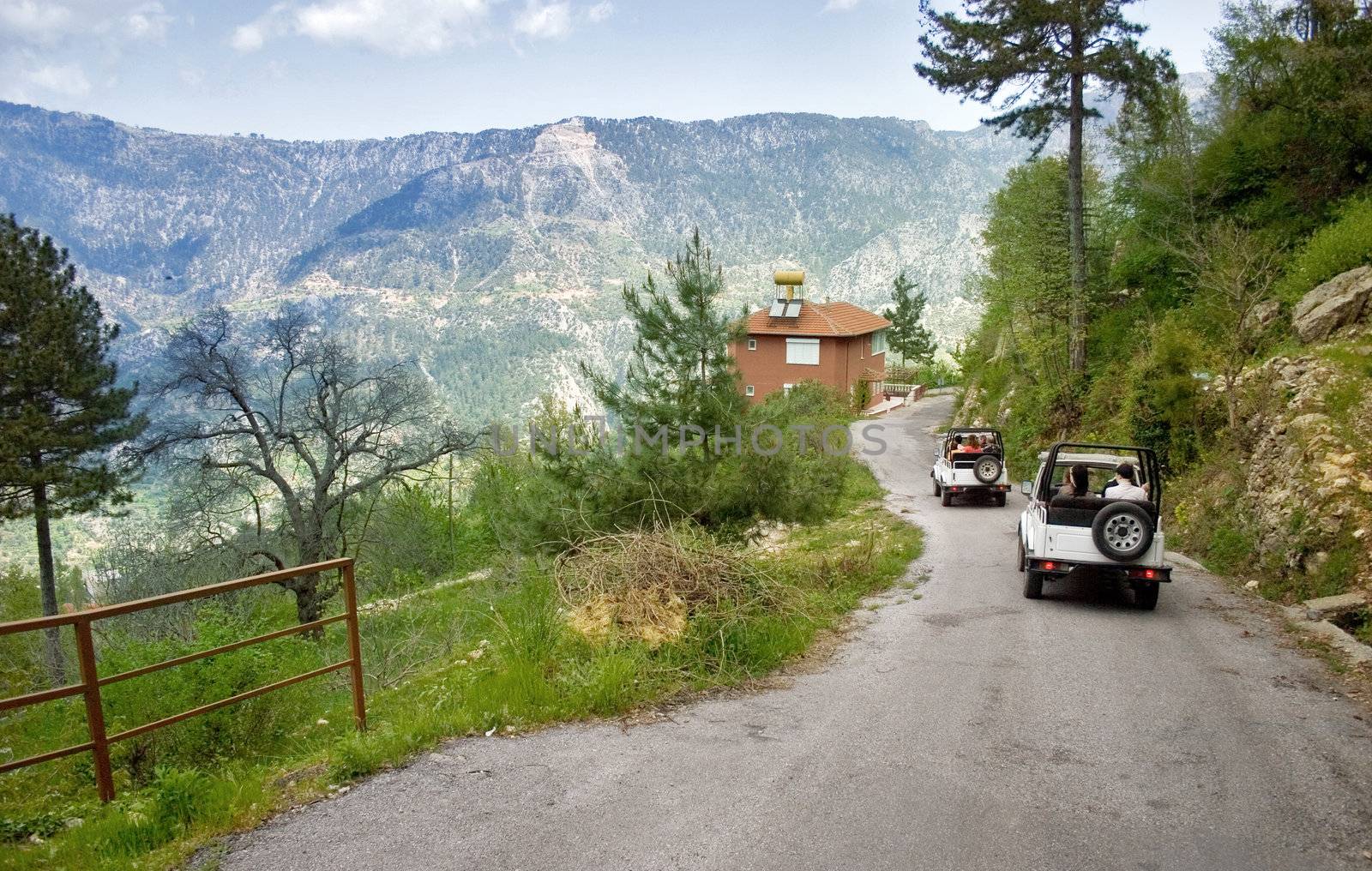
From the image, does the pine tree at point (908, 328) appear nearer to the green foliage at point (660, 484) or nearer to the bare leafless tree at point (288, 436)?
the bare leafless tree at point (288, 436)

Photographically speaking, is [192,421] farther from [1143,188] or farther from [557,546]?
[1143,188]

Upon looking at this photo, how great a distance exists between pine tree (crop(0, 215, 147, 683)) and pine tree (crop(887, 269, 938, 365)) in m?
57.7

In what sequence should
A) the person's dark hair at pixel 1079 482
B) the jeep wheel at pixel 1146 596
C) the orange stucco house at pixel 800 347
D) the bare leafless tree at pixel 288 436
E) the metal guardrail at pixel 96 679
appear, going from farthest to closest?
the orange stucco house at pixel 800 347
the bare leafless tree at pixel 288 436
the person's dark hair at pixel 1079 482
the jeep wheel at pixel 1146 596
the metal guardrail at pixel 96 679

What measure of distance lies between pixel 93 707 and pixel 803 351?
160 ft

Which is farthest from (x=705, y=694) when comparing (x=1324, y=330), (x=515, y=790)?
(x=1324, y=330)

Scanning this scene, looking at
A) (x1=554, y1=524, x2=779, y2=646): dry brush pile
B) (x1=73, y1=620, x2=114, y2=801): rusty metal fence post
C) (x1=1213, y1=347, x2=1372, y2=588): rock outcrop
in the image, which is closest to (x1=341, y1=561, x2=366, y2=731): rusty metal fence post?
(x1=73, y1=620, x2=114, y2=801): rusty metal fence post

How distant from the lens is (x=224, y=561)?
83.5ft

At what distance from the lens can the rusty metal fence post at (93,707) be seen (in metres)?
4.35

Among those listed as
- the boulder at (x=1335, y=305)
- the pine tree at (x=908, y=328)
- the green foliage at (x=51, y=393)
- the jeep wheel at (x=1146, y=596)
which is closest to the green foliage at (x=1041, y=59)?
the boulder at (x=1335, y=305)

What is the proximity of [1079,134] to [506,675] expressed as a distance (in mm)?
23244

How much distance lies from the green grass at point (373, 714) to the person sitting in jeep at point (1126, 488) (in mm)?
3460

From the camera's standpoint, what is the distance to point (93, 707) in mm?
4508

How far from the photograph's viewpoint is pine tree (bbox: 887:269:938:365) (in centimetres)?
7025

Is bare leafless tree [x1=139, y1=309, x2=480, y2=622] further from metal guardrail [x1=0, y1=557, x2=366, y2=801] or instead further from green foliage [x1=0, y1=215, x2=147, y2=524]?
metal guardrail [x1=0, y1=557, x2=366, y2=801]
